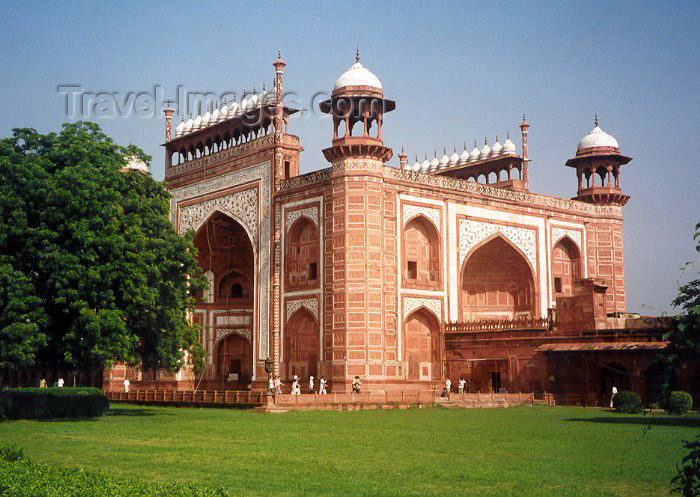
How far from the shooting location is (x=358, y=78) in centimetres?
2766

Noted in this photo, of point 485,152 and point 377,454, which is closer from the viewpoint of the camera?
point 377,454

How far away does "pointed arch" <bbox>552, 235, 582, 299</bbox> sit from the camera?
33.3 metres

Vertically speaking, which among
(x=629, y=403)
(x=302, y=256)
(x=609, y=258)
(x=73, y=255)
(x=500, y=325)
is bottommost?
(x=629, y=403)

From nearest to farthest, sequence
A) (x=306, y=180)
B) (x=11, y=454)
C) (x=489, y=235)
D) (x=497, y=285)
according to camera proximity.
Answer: (x=11, y=454), (x=306, y=180), (x=489, y=235), (x=497, y=285)

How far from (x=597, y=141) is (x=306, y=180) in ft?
39.5

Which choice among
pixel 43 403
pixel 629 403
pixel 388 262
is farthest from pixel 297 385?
pixel 43 403

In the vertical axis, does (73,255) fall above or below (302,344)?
above

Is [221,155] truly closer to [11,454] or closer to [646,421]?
[646,421]

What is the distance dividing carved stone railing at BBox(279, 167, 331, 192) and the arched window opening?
3175 mm

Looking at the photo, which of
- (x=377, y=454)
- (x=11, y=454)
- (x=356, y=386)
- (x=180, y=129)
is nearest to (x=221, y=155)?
(x=180, y=129)

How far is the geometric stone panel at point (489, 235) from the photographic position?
30203 millimetres

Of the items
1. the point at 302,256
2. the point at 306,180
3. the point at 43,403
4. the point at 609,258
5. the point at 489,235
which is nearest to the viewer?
the point at 43,403

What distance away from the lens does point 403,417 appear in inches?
724

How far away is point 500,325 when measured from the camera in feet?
91.9
